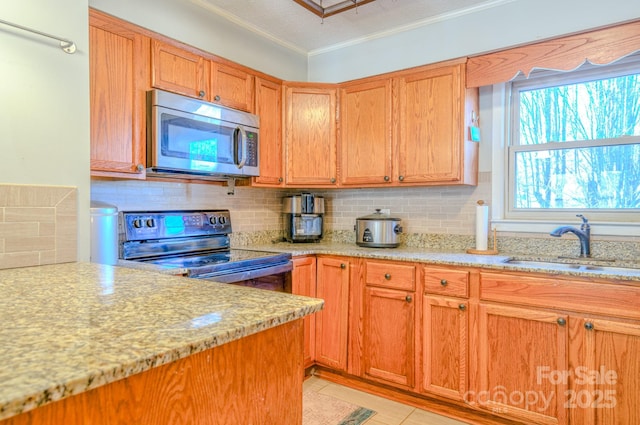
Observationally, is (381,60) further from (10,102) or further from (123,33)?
(10,102)

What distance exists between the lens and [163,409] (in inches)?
28.0

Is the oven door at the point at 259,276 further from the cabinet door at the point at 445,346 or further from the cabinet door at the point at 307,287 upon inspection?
the cabinet door at the point at 445,346

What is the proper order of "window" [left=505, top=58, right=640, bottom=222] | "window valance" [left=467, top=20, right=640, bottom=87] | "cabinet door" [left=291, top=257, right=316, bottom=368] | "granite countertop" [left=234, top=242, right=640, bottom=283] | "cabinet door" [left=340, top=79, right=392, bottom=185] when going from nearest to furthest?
"granite countertop" [left=234, top=242, right=640, bottom=283] < "window valance" [left=467, top=20, right=640, bottom=87] < "window" [left=505, top=58, right=640, bottom=222] < "cabinet door" [left=291, top=257, right=316, bottom=368] < "cabinet door" [left=340, top=79, right=392, bottom=185]

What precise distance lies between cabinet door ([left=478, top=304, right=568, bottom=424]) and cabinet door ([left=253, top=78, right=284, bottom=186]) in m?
1.69

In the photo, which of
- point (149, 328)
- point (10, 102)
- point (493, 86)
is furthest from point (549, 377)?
point (10, 102)

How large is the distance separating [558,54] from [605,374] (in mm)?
1744

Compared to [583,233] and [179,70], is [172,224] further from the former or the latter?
[583,233]

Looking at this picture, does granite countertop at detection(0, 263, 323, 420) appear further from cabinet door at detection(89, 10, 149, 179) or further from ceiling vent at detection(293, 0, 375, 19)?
ceiling vent at detection(293, 0, 375, 19)

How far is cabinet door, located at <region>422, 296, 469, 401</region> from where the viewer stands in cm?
230

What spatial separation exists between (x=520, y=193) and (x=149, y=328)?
2.67m

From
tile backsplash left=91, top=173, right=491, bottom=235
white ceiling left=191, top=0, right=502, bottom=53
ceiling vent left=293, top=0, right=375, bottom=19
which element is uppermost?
white ceiling left=191, top=0, right=502, bottom=53

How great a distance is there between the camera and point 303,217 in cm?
324

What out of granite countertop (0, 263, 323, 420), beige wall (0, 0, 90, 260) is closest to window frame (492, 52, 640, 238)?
granite countertop (0, 263, 323, 420)

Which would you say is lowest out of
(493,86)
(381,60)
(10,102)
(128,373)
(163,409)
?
(163,409)
